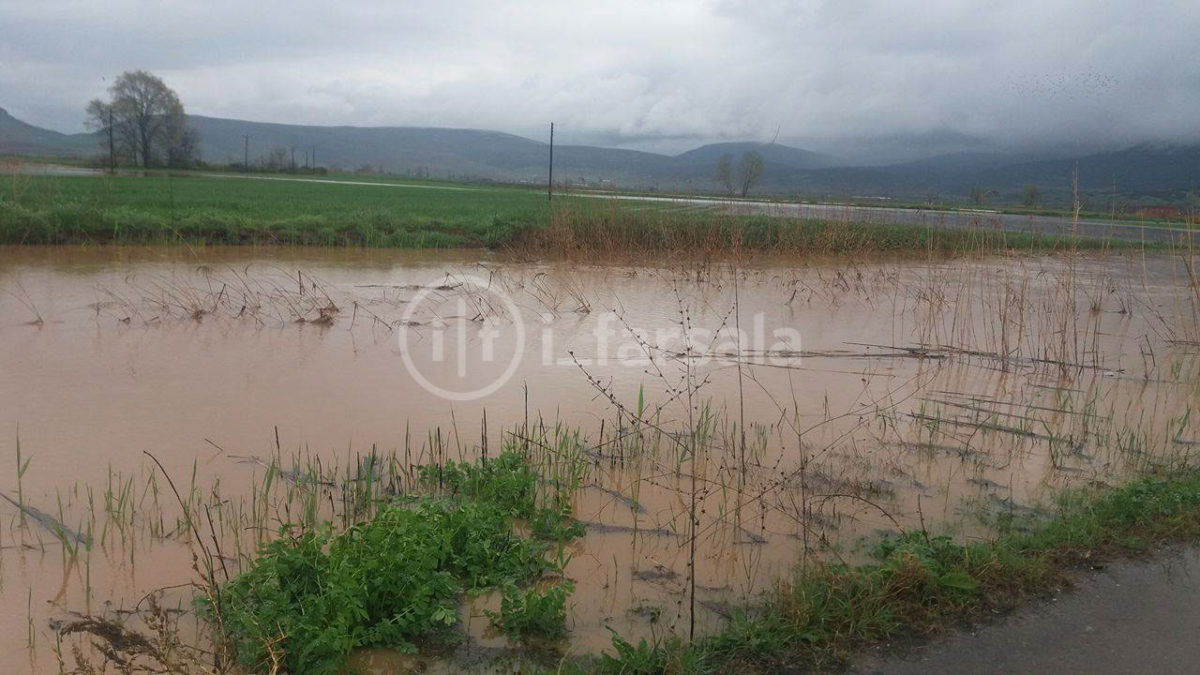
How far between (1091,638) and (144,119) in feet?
201

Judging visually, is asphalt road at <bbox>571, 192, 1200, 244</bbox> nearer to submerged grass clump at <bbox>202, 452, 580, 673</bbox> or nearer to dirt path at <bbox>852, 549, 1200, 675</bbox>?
dirt path at <bbox>852, 549, 1200, 675</bbox>

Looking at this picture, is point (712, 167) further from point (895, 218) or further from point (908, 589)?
point (908, 589)

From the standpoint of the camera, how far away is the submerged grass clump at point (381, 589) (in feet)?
8.86

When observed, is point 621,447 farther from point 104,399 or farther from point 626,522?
point 104,399

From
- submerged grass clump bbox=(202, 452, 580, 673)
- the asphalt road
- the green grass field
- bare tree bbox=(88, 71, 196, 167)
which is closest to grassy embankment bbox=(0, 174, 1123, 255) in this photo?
the green grass field

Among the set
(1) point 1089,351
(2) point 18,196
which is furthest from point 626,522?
(2) point 18,196

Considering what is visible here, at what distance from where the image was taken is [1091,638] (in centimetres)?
290

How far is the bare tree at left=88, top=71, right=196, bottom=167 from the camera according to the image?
5225 centimetres

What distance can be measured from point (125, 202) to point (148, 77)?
48.3 m

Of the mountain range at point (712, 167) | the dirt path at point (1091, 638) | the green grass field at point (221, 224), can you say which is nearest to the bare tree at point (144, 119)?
the mountain range at point (712, 167)

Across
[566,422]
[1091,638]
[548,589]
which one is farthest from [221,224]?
[1091,638]

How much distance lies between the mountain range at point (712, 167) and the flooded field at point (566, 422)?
183cm
